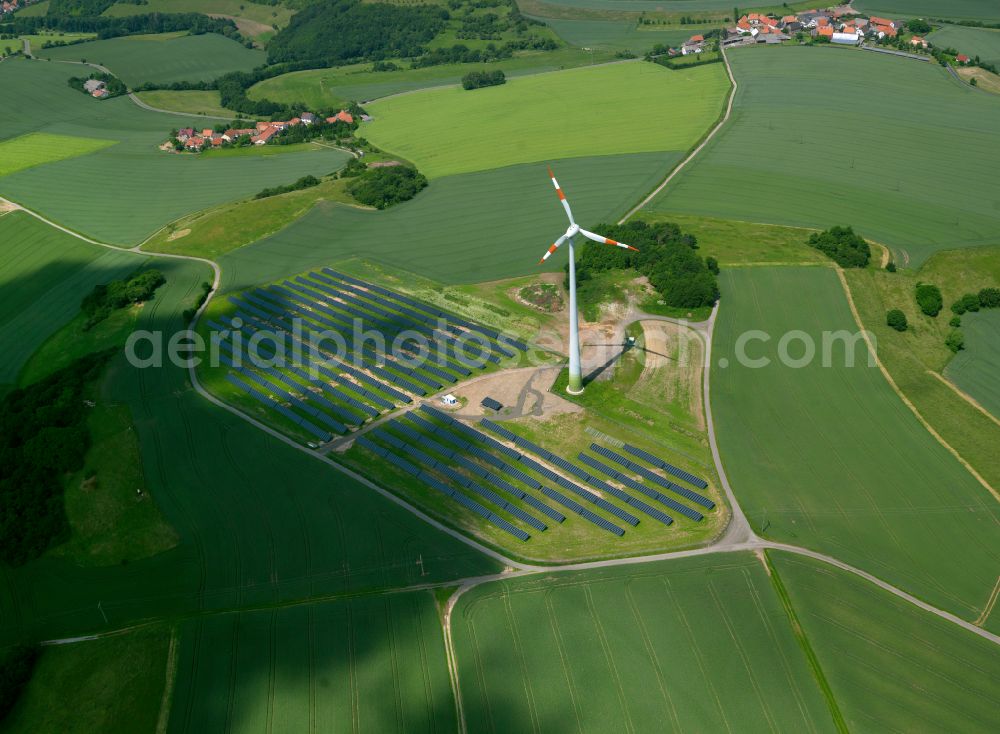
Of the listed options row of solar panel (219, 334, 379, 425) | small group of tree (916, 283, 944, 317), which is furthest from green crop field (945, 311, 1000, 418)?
row of solar panel (219, 334, 379, 425)

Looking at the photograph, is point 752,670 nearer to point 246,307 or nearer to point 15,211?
point 246,307

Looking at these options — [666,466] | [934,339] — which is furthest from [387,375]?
[934,339]

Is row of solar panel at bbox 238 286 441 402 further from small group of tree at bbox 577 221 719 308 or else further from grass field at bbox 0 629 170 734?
grass field at bbox 0 629 170 734

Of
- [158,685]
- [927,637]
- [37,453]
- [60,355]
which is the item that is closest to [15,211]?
[60,355]

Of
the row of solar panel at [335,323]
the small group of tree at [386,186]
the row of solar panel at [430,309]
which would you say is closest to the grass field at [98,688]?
the row of solar panel at [335,323]

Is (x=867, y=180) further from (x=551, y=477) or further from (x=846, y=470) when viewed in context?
(x=551, y=477)

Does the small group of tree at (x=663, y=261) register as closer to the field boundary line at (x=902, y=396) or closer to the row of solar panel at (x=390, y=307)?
the field boundary line at (x=902, y=396)
